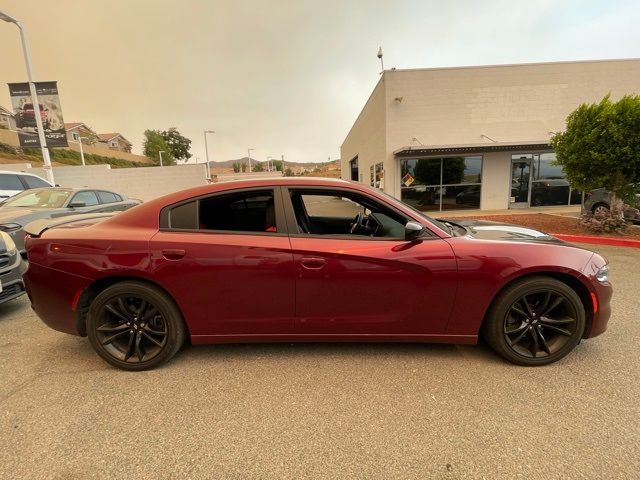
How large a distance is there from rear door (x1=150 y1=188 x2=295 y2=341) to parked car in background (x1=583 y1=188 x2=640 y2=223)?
8719mm

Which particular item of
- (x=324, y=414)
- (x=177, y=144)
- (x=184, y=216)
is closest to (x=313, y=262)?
(x=324, y=414)

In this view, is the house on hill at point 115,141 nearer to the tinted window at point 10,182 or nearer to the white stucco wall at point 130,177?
the white stucco wall at point 130,177

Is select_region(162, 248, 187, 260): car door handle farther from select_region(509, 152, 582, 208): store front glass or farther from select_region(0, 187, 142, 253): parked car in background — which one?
select_region(509, 152, 582, 208): store front glass

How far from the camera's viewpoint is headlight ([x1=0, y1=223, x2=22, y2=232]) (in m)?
4.81

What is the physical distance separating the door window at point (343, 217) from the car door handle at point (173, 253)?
3.17 feet

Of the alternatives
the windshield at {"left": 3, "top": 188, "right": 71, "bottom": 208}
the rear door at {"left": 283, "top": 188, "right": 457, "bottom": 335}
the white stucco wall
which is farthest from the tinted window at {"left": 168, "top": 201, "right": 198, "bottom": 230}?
the white stucco wall

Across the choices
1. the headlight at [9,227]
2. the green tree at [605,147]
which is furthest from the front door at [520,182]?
the headlight at [9,227]

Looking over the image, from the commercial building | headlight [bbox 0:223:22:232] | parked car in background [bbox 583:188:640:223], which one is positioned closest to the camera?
headlight [bbox 0:223:22:232]

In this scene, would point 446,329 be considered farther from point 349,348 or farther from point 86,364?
point 86,364

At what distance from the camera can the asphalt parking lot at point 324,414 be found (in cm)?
171

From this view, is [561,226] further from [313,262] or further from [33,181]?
[33,181]

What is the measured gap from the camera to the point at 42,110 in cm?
1223

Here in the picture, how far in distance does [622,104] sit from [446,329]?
7955 millimetres

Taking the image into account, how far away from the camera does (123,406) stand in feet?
7.21
